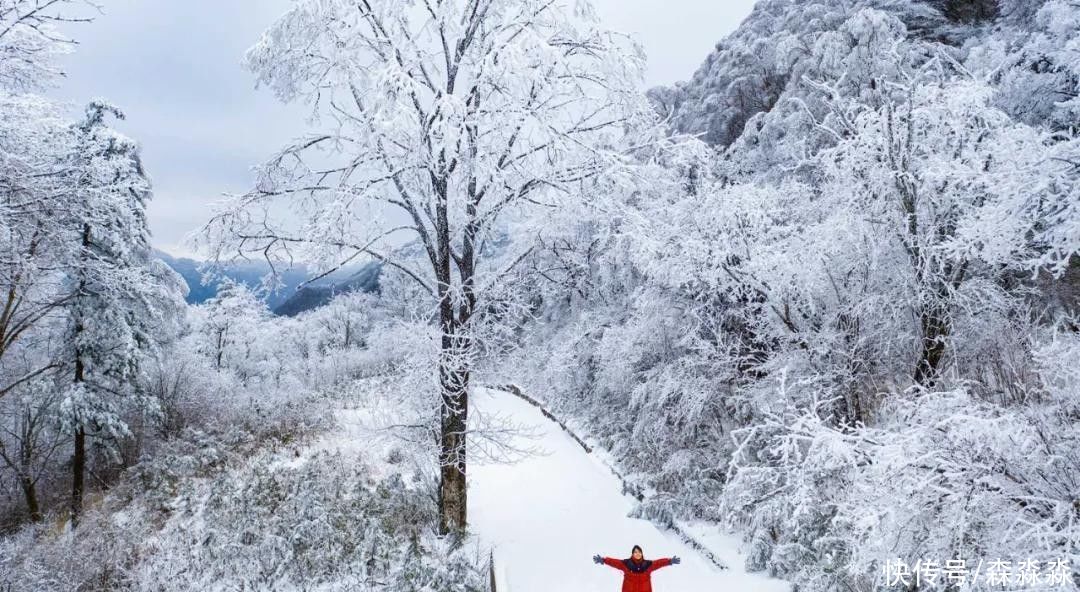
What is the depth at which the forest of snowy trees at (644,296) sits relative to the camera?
488cm

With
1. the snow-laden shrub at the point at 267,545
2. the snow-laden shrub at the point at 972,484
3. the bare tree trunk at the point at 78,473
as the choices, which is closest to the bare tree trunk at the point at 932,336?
the snow-laden shrub at the point at 972,484

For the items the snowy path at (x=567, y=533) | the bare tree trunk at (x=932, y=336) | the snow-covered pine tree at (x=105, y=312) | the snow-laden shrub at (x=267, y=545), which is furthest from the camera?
the snow-covered pine tree at (x=105, y=312)

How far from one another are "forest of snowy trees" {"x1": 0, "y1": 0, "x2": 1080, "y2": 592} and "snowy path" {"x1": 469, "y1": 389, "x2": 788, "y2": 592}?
24.4 inches

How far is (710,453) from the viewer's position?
12492 millimetres

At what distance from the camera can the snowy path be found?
8.44m

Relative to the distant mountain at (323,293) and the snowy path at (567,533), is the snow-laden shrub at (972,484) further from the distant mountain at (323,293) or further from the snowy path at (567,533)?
the distant mountain at (323,293)

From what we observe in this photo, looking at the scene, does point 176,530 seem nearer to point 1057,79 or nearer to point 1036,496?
point 1036,496

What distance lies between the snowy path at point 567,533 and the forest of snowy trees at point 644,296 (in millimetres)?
621

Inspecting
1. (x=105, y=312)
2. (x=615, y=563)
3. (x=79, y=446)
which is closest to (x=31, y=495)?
(x=79, y=446)

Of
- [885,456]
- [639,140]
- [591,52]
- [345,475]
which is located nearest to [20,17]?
[591,52]

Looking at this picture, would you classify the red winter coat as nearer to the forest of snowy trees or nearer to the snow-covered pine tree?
the forest of snowy trees

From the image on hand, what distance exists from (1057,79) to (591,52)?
1021 centimetres

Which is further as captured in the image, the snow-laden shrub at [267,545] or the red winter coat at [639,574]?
the snow-laden shrub at [267,545]

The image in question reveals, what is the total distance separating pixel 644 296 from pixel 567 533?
6205 mm
